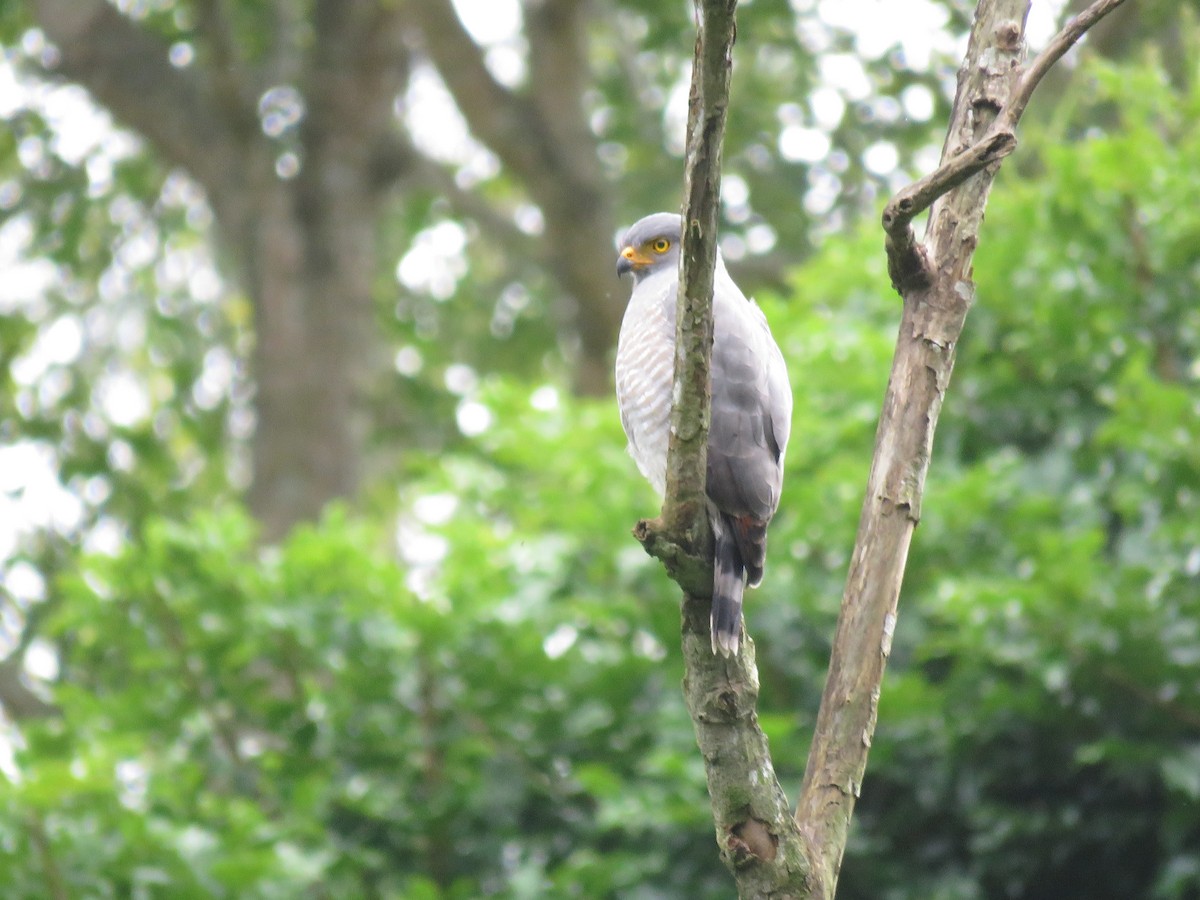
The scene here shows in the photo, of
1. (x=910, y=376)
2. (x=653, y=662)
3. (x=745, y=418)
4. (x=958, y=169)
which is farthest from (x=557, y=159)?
(x=958, y=169)

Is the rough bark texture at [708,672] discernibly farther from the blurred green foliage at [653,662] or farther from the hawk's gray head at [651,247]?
the blurred green foliage at [653,662]

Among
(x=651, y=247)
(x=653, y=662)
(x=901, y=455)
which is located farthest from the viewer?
(x=653, y=662)

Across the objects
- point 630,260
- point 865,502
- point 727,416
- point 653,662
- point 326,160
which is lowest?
point 865,502

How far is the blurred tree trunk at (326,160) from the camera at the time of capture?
7.72 m

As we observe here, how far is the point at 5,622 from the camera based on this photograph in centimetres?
710

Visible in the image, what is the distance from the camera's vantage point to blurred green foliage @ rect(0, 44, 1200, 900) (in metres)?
4.21

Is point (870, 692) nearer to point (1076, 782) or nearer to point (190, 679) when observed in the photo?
point (1076, 782)

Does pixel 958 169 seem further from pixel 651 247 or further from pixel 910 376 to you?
pixel 651 247

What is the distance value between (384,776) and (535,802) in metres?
0.52

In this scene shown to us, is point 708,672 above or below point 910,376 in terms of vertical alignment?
below

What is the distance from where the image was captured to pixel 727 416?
293cm

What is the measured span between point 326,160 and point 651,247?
4.85 metres

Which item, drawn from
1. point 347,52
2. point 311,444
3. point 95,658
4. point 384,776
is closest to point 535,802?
point 384,776

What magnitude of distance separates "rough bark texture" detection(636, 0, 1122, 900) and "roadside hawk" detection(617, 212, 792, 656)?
12cm
